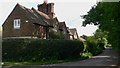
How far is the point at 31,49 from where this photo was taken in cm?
2969

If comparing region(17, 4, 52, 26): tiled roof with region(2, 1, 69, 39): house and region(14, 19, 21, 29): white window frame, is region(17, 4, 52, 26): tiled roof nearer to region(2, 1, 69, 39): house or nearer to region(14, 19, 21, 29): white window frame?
region(2, 1, 69, 39): house

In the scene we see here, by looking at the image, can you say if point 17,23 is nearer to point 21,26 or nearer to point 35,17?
point 21,26

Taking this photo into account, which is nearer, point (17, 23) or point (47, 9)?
point (17, 23)

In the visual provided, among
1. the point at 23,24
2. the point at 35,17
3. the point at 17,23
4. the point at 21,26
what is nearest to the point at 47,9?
the point at 35,17

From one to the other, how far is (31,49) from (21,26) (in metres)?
13.3

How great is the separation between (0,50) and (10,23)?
1482cm

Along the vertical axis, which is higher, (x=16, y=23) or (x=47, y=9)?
(x=47, y=9)

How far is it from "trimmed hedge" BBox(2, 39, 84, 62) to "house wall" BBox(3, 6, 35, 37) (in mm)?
11716

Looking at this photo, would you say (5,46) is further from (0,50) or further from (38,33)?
(38,33)

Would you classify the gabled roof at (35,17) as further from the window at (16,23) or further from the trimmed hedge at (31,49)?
the trimmed hedge at (31,49)

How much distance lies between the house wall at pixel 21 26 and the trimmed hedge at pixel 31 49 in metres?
11.7

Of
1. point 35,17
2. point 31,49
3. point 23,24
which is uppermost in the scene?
point 35,17

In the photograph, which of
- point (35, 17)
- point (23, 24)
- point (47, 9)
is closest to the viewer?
point (23, 24)

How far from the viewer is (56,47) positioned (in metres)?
30.0
